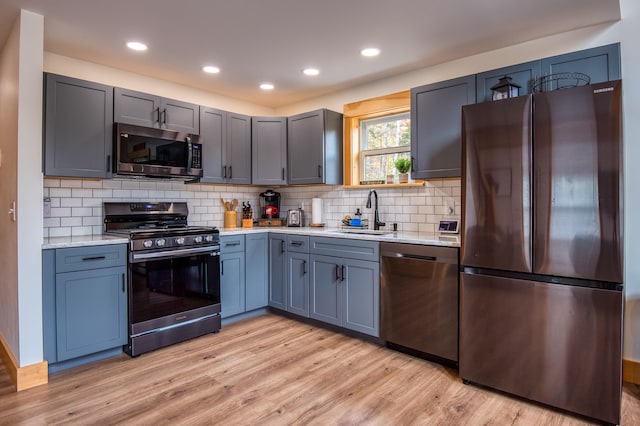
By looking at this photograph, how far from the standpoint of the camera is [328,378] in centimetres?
254

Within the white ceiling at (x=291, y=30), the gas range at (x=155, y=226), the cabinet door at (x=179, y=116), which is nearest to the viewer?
the white ceiling at (x=291, y=30)

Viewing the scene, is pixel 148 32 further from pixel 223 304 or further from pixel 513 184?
pixel 513 184

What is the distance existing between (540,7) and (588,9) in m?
0.33

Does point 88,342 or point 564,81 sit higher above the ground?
point 564,81

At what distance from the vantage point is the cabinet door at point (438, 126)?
292 centimetres

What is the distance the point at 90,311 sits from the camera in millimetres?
2717

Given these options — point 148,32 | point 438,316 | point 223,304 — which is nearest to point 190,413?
point 223,304

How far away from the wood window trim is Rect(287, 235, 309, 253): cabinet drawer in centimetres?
85

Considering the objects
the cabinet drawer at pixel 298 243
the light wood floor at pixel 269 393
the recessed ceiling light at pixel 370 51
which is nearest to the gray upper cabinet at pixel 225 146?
the cabinet drawer at pixel 298 243

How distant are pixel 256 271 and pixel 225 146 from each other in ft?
4.51

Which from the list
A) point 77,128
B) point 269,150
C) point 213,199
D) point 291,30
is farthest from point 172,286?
point 291,30

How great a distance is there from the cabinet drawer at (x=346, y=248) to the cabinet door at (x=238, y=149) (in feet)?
3.89

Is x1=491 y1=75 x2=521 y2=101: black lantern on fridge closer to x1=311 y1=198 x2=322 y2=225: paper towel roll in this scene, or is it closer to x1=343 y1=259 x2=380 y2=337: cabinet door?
x1=343 y1=259 x2=380 y2=337: cabinet door

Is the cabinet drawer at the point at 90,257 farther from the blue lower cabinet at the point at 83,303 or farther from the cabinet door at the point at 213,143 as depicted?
the cabinet door at the point at 213,143
